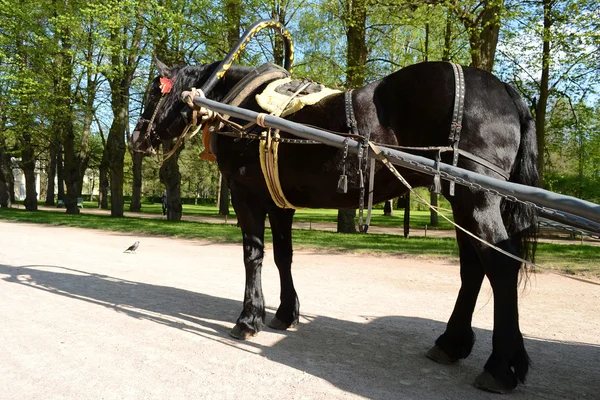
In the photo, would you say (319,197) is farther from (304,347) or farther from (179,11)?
(179,11)

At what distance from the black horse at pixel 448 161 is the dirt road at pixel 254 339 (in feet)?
0.98

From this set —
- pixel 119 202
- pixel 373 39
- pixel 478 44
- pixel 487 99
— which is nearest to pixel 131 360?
pixel 487 99

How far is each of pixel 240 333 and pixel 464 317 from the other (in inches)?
78.2

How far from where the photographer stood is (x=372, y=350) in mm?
4121

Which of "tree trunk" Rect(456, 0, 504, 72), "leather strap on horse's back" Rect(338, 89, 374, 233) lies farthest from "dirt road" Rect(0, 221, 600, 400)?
"tree trunk" Rect(456, 0, 504, 72)

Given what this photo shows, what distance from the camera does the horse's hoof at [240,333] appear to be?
4.38 metres

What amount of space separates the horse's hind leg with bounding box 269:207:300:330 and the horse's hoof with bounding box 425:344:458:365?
4.72 feet

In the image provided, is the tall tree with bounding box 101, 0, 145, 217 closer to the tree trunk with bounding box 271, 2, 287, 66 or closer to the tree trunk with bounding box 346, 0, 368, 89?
the tree trunk with bounding box 271, 2, 287, 66

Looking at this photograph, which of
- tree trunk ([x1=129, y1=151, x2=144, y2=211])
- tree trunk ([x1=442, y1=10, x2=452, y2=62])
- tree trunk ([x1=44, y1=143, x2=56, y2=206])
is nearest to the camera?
tree trunk ([x1=442, y1=10, x2=452, y2=62])

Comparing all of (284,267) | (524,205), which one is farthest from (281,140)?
(524,205)

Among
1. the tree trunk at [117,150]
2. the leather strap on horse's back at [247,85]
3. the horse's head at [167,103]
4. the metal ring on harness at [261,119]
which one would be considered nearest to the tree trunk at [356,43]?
the horse's head at [167,103]

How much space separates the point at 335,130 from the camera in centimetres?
386

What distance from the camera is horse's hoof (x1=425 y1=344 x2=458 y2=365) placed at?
3.85 m

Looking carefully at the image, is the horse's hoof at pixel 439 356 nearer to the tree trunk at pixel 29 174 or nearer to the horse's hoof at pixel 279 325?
the horse's hoof at pixel 279 325
